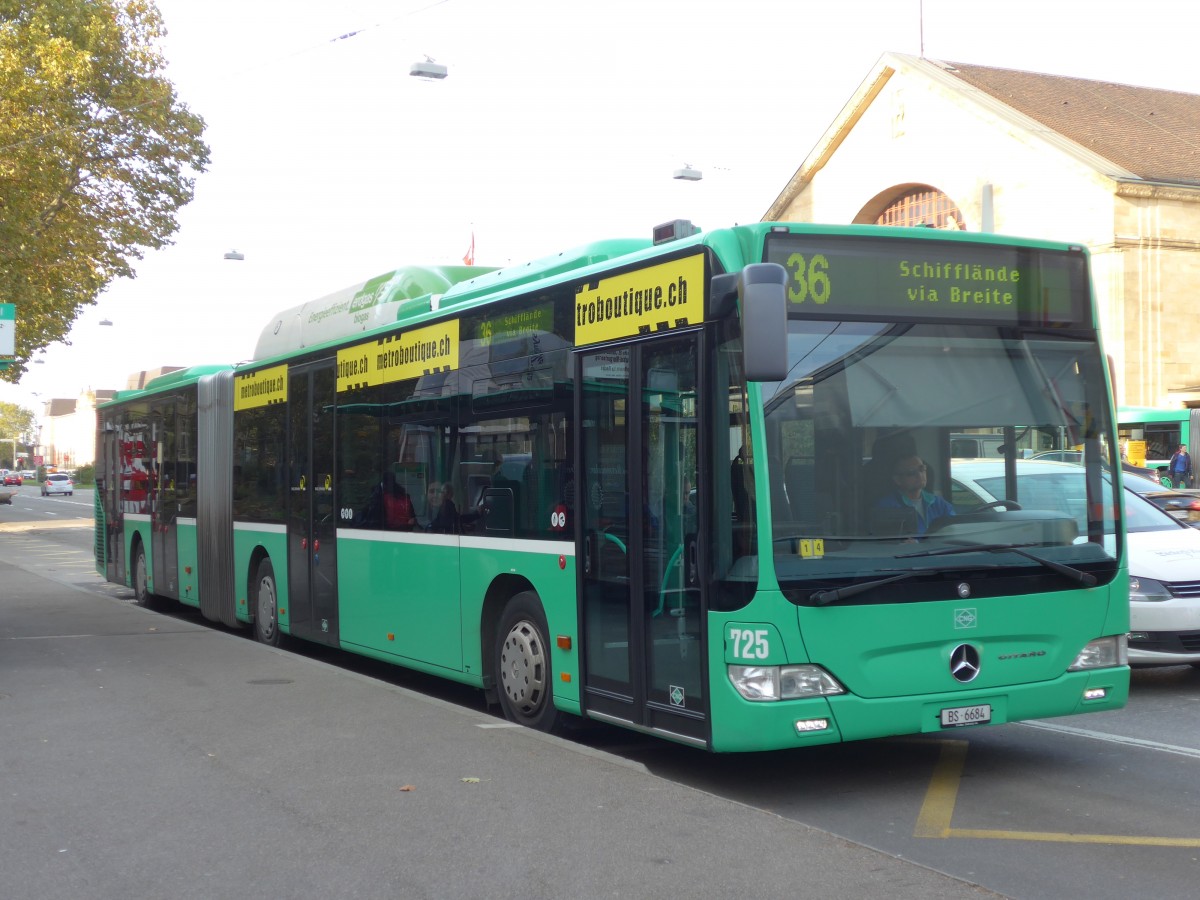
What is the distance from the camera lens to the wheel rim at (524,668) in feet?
27.8

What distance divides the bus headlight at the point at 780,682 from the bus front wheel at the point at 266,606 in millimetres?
7953

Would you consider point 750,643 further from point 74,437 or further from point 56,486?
point 74,437

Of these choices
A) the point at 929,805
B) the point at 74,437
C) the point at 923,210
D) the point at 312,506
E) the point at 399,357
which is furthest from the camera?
the point at 74,437

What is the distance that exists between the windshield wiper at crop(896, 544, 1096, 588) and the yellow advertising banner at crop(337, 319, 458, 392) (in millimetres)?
4045

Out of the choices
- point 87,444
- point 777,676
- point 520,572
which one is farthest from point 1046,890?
point 87,444

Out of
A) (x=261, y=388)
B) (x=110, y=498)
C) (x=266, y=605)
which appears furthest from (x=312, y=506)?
(x=110, y=498)

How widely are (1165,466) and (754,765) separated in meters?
36.6

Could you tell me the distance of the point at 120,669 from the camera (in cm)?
1139

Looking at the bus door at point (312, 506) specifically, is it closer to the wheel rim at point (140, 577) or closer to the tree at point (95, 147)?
the wheel rim at point (140, 577)

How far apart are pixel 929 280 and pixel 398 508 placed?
4909mm

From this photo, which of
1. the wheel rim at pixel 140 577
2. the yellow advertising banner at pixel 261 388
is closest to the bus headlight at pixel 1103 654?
the yellow advertising banner at pixel 261 388

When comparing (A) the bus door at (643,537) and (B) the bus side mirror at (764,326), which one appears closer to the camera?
(B) the bus side mirror at (764,326)

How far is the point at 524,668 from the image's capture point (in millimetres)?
8602

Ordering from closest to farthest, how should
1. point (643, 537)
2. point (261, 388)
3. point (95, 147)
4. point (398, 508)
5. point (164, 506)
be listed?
1. point (643, 537)
2. point (398, 508)
3. point (261, 388)
4. point (164, 506)
5. point (95, 147)
